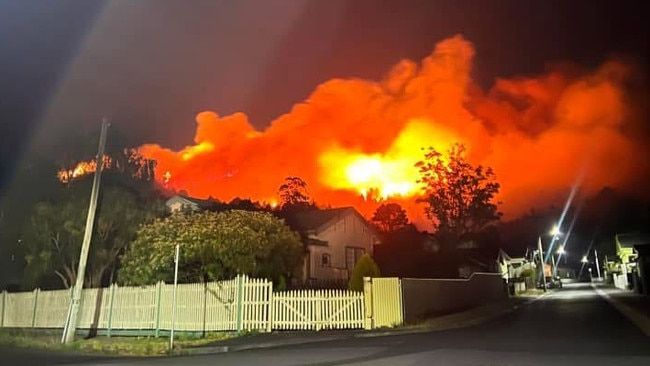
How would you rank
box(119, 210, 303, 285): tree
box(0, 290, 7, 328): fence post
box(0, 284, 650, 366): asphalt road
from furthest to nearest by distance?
box(0, 290, 7, 328): fence post, box(119, 210, 303, 285): tree, box(0, 284, 650, 366): asphalt road

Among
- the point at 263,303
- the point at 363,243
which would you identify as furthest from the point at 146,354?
the point at 363,243

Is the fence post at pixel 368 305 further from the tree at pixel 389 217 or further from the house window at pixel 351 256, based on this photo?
the tree at pixel 389 217

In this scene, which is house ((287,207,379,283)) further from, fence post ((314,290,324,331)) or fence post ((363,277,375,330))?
fence post ((314,290,324,331))

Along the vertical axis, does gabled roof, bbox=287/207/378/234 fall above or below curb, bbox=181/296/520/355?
above

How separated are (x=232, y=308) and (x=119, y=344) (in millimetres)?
3834

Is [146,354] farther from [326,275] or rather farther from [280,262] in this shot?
[326,275]

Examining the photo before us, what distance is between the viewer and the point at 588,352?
42.6 feet

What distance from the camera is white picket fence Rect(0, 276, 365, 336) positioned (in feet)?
65.8

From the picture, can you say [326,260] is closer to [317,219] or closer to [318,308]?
[317,219]

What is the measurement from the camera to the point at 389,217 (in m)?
76.9

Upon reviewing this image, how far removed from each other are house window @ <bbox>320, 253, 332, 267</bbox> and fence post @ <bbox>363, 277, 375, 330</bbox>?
15875 mm

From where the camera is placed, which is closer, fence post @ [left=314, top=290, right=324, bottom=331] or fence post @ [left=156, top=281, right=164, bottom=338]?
fence post @ [left=314, top=290, right=324, bottom=331]

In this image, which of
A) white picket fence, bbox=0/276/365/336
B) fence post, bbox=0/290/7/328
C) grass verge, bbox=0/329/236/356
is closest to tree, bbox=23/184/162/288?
fence post, bbox=0/290/7/328

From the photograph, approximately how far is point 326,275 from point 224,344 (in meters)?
19.6
